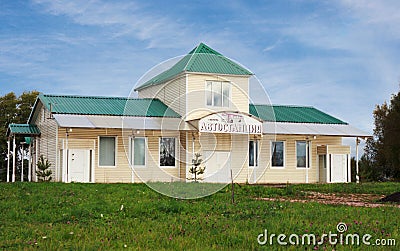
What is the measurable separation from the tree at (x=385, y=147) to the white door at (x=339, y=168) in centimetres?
1200

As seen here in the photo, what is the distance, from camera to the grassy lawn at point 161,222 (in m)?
10.8

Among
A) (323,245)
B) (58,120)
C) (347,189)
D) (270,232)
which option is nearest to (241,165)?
(270,232)

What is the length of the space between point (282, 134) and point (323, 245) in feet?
85.1

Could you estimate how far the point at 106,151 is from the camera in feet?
109

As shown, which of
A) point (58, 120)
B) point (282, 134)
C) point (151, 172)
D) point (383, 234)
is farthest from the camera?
point (282, 134)

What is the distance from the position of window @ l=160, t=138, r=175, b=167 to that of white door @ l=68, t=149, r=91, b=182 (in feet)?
35.1

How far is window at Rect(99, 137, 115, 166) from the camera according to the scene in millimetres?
32969

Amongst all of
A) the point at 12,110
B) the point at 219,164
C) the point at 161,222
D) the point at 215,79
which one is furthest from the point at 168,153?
the point at 12,110

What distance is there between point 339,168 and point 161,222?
85.0ft

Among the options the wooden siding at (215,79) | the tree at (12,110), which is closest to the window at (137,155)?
the wooden siding at (215,79)

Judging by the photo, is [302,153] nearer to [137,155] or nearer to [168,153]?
[137,155]

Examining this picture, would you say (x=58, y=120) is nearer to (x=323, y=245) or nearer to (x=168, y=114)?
(x=168, y=114)

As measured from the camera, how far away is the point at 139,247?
10.4 meters

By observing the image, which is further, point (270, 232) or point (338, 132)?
point (338, 132)
